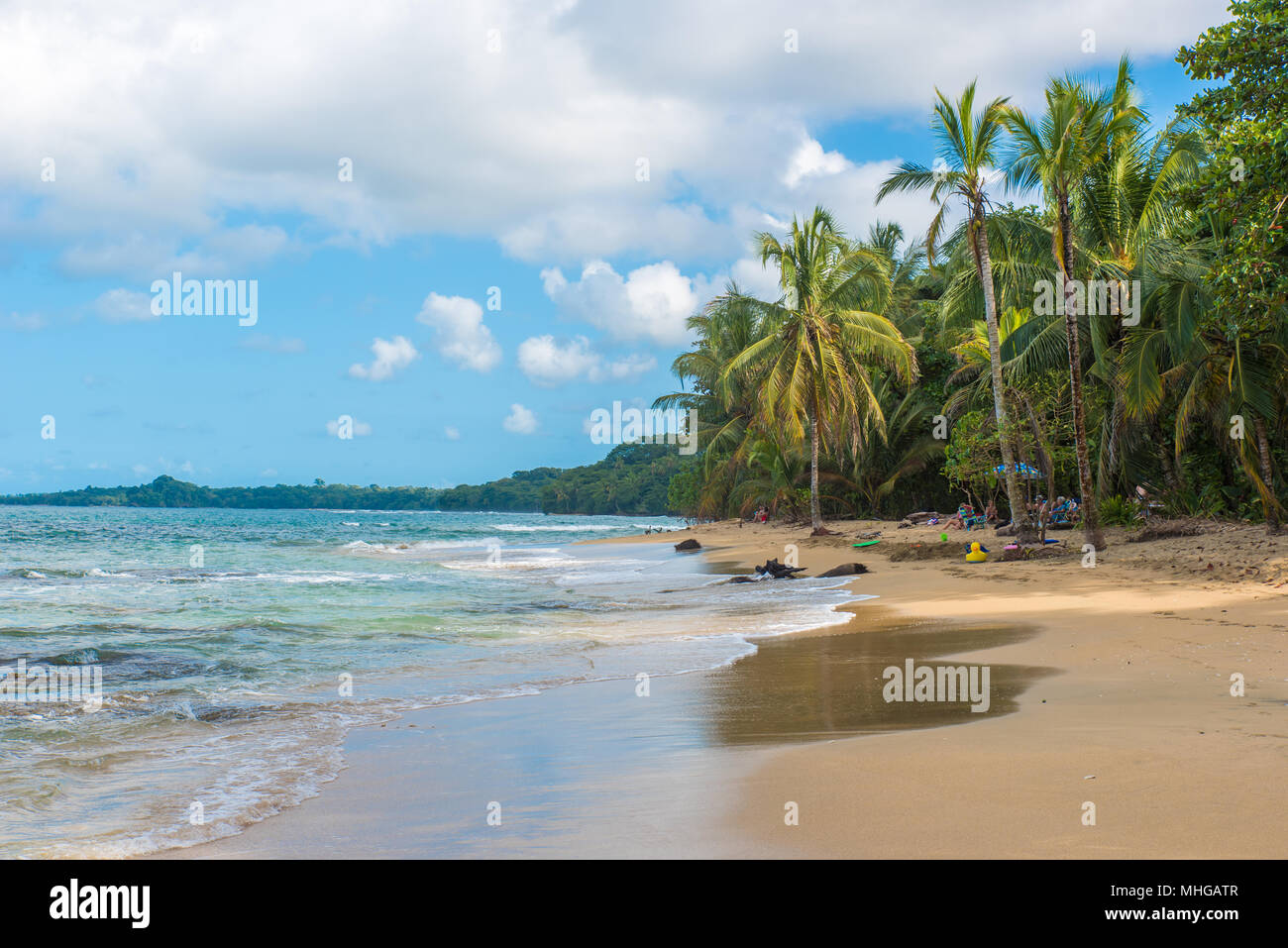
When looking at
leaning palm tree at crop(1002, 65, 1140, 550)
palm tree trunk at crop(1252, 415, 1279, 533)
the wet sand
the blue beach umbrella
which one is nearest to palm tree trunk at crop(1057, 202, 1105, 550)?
leaning palm tree at crop(1002, 65, 1140, 550)

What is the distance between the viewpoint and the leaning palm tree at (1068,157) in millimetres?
14305

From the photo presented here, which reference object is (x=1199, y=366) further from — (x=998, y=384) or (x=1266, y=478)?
(x=998, y=384)

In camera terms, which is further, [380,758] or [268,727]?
[268,727]

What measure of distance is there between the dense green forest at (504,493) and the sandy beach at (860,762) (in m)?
81.5

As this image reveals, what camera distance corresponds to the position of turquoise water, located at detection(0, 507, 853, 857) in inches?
182

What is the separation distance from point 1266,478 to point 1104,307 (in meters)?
4.74

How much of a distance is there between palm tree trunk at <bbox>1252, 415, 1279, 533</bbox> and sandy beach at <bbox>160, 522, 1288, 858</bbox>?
5.53 m

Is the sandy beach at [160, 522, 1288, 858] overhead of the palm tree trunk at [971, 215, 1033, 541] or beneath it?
beneath

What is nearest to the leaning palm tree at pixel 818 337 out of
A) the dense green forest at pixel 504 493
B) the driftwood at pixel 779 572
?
the driftwood at pixel 779 572

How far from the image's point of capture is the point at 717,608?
1309 centimetres

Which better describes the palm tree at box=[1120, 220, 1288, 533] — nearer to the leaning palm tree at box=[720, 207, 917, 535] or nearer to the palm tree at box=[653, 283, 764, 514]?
the leaning palm tree at box=[720, 207, 917, 535]
